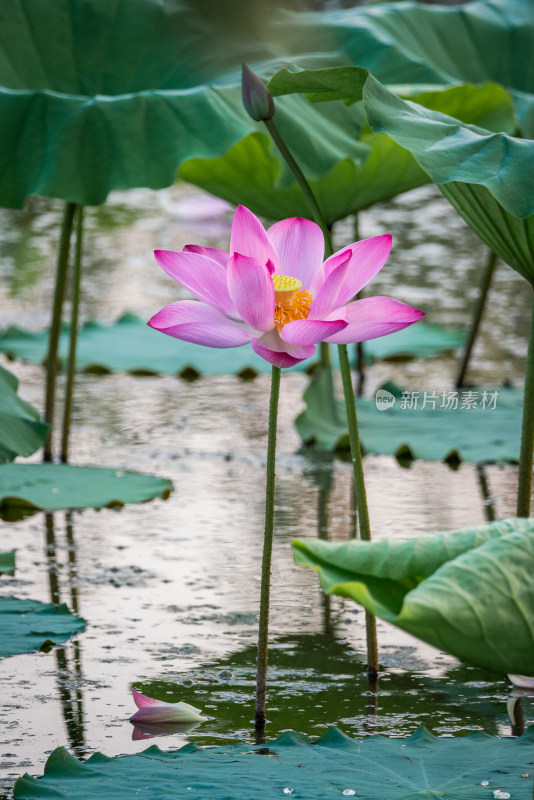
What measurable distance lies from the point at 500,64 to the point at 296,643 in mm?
2066

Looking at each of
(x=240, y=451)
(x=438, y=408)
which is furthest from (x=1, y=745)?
(x=438, y=408)

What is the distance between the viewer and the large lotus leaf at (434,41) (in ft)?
9.17

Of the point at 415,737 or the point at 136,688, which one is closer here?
the point at 415,737

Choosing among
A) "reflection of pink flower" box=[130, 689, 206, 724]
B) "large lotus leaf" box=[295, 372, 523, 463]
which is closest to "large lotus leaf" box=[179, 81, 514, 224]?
"large lotus leaf" box=[295, 372, 523, 463]

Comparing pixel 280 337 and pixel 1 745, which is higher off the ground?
pixel 280 337

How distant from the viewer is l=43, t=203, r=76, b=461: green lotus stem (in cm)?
229

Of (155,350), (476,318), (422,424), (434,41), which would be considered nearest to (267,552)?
(422,424)

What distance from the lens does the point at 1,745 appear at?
49.4 inches

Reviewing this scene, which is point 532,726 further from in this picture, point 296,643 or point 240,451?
point 240,451

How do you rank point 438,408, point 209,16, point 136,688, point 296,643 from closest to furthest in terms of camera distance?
point 209,16
point 136,688
point 296,643
point 438,408

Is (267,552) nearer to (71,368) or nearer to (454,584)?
(454,584)

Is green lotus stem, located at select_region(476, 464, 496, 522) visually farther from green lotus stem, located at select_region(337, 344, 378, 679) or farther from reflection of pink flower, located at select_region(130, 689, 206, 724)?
reflection of pink flower, located at select_region(130, 689, 206, 724)

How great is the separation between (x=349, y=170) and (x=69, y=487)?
2.51 feet

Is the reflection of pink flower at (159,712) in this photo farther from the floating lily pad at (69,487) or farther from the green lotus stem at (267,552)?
the floating lily pad at (69,487)
